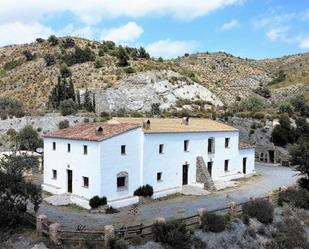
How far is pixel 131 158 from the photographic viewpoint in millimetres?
34500

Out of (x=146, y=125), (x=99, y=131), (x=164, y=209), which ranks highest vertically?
(x=146, y=125)

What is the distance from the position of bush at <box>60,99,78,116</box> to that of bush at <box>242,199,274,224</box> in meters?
39.0

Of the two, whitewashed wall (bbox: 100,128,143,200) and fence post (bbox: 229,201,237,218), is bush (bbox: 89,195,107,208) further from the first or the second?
fence post (bbox: 229,201,237,218)

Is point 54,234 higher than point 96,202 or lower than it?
lower

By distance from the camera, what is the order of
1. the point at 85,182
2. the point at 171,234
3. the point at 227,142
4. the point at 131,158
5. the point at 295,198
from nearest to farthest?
the point at 171,234, the point at 85,182, the point at 131,158, the point at 295,198, the point at 227,142

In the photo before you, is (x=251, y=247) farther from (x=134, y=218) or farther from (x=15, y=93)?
(x=15, y=93)

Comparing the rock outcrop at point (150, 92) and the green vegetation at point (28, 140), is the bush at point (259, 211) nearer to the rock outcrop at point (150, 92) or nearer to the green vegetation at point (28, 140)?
the green vegetation at point (28, 140)

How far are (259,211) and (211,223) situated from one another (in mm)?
5487

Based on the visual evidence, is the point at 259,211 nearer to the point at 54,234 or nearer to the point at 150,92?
the point at 54,234

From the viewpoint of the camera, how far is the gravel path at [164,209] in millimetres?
28891

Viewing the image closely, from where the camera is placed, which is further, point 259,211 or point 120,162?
point 120,162

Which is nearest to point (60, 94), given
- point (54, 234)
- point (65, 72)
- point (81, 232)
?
point (65, 72)

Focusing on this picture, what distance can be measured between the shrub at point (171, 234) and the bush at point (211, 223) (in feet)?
8.03

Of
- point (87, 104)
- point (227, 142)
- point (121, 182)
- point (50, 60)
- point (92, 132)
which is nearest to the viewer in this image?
point (121, 182)
